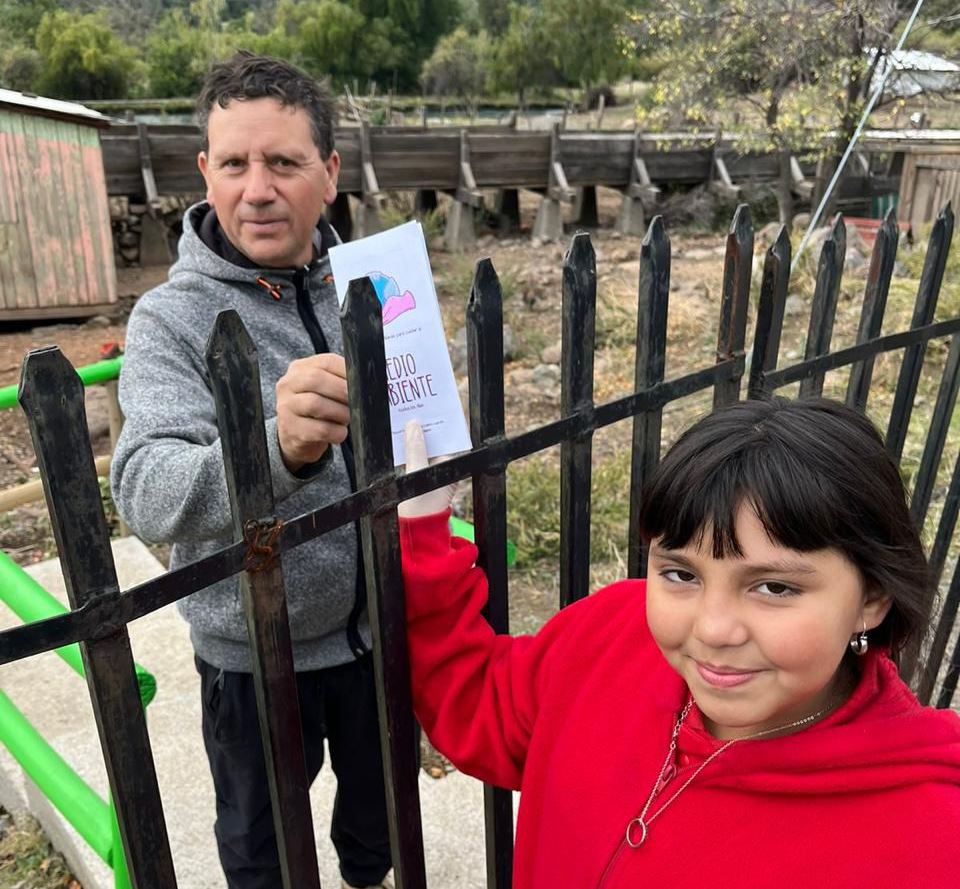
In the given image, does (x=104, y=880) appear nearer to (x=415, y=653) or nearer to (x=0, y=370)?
(x=415, y=653)

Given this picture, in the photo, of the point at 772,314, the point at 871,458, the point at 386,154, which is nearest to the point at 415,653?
the point at 871,458

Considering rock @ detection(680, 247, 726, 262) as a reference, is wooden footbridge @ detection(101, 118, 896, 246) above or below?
above

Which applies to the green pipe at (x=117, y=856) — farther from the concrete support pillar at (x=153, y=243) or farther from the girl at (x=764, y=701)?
the concrete support pillar at (x=153, y=243)

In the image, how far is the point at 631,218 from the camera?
16109mm

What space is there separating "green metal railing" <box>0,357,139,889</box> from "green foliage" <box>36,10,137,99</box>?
33.9 meters

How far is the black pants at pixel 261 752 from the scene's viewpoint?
1.66 m

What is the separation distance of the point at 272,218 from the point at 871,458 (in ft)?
3.54

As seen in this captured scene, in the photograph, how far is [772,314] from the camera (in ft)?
5.58

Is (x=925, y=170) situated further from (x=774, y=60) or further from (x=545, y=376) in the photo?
(x=545, y=376)

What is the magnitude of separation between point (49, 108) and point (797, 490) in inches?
419

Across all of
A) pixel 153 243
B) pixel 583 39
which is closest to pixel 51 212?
pixel 153 243

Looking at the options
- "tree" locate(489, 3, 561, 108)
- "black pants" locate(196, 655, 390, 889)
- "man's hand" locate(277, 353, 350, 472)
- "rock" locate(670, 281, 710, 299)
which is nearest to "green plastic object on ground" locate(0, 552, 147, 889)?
"black pants" locate(196, 655, 390, 889)

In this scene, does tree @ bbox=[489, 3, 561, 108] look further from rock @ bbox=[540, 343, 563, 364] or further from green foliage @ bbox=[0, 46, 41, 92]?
rock @ bbox=[540, 343, 563, 364]

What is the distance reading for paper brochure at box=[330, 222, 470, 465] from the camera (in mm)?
1114
